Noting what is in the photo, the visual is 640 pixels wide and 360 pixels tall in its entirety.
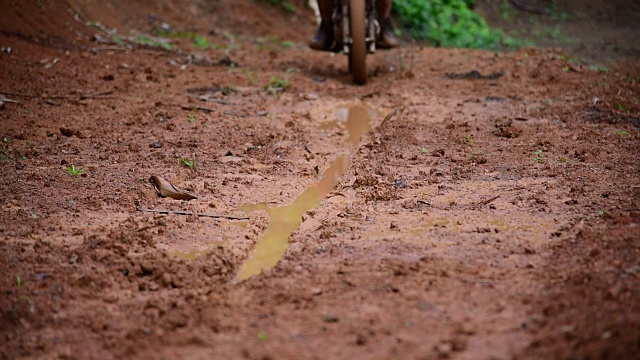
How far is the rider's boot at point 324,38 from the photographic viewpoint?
277 inches

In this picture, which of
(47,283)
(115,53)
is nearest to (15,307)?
(47,283)

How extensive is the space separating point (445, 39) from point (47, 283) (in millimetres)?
8769

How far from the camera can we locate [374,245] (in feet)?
11.1

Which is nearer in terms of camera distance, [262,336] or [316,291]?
[262,336]

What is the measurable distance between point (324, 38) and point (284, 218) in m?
3.64

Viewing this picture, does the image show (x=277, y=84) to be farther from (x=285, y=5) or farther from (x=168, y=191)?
(x=285, y=5)

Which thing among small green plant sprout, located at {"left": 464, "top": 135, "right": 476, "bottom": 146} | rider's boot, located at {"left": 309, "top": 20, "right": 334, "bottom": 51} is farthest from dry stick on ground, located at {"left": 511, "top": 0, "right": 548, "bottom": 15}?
small green plant sprout, located at {"left": 464, "top": 135, "right": 476, "bottom": 146}

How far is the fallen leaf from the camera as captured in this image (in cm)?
398

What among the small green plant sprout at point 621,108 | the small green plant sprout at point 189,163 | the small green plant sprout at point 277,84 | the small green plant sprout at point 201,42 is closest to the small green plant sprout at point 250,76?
the small green plant sprout at point 277,84

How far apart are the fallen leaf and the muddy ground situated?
0.08 metres

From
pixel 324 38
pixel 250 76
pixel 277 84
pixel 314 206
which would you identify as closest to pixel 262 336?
pixel 314 206

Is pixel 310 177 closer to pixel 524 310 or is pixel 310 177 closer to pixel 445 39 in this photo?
pixel 524 310

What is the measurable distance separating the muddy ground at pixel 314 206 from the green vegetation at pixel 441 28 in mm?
3187

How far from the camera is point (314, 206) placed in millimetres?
4039
